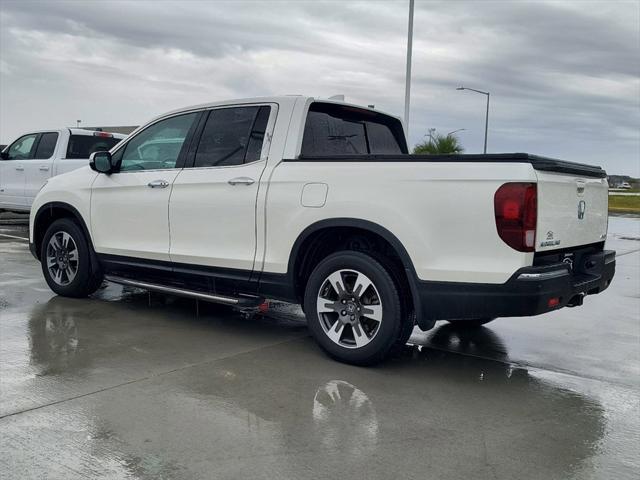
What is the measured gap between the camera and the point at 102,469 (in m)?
3.21

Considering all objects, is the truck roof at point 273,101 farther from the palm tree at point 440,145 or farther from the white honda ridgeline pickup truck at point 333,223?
the palm tree at point 440,145

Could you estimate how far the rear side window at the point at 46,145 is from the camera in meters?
13.5

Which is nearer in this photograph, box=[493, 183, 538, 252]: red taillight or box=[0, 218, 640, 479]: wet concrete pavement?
box=[0, 218, 640, 479]: wet concrete pavement

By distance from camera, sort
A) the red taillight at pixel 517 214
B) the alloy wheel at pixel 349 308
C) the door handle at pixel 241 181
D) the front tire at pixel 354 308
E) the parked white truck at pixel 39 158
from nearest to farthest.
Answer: the red taillight at pixel 517 214
the front tire at pixel 354 308
the alloy wheel at pixel 349 308
the door handle at pixel 241 181
the parked white truck at pixel 39 158

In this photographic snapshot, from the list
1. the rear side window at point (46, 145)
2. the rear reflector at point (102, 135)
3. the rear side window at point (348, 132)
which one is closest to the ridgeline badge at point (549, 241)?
the rear side window at point (348, 132)

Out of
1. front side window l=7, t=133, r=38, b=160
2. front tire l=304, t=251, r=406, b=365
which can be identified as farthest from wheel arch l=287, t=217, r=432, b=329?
front side window l=7, t=133, r=38, b=160

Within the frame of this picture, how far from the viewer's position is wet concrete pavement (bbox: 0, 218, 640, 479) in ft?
11.0

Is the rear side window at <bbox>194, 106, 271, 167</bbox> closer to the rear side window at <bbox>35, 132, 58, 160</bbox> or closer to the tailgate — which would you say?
the tailgate

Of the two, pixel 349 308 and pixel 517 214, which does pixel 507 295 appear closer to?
pixel 517 214

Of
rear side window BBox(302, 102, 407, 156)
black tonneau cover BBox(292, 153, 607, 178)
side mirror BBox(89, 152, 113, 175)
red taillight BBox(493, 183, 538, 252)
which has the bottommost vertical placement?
red taillight BBox(493, 183, 538, 252)

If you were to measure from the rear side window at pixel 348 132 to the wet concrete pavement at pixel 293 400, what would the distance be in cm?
167

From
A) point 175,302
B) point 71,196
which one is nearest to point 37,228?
point 71,196

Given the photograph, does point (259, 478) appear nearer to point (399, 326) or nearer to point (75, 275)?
point (399, 326)

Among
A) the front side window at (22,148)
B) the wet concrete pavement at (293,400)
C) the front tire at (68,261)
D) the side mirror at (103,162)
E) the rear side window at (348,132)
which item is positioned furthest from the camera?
the front side window at (22,148)
